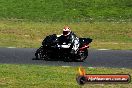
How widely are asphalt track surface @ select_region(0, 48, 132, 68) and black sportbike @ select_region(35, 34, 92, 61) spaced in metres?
0.52

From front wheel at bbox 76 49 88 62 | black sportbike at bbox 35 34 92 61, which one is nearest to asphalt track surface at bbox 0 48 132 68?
front wheel at bbox 76 49 88 62

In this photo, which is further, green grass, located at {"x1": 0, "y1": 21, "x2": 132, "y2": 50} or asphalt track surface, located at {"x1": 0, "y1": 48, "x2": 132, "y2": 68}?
green grass, located at {"x1": 0, "y1": 21, "x2": 132, "y2": 50}

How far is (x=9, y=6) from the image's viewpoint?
4588cm

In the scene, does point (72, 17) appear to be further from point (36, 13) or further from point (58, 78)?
point (58, 78)

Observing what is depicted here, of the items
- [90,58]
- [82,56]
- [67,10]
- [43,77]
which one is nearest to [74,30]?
[67,10]

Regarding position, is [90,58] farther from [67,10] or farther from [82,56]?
[67,10]

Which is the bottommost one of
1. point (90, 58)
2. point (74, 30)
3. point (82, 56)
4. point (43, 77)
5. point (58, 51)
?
point (74, 30)

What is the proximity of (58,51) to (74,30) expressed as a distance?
12.2 metres

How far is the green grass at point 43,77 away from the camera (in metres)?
14.4

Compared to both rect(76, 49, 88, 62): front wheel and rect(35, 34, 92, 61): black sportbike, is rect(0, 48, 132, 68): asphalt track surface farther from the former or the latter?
rect(35, 34, 92, 61): black sportbike

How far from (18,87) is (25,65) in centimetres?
607

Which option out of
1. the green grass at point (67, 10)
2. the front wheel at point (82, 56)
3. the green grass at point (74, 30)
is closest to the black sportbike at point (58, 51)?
the front wheel at point (82, 56)

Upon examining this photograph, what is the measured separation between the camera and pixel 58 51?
22.4 metres

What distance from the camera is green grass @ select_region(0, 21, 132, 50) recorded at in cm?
2858
